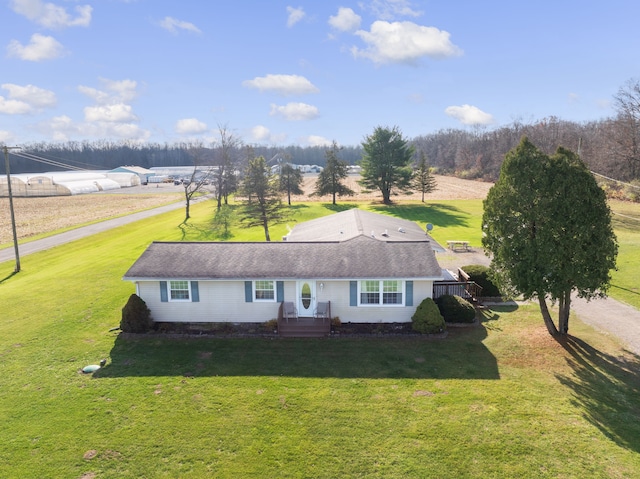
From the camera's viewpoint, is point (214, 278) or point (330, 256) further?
point (330, 256)

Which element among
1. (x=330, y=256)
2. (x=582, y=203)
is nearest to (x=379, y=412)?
(x=330, y=256)

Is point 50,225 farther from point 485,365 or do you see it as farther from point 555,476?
point 555,476

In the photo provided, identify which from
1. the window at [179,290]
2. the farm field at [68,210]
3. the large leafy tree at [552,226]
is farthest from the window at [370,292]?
the farm field at [68,210]

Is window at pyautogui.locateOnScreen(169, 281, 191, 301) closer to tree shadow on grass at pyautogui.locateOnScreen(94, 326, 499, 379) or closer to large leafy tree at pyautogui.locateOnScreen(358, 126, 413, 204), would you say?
tree shadow on grass at pyautogui.locateOnScreen(94, 326, 499, 379)

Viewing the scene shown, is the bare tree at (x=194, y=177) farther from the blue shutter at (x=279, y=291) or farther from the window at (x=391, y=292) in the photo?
the window at (x=391, y=292)

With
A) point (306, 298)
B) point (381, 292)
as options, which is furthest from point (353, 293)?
point (306, 298)
